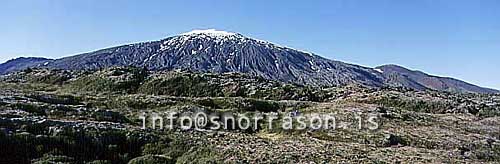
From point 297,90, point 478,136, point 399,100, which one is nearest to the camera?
point 478,136

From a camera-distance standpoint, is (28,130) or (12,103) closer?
(28,130)

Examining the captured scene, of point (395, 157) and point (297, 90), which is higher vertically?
point (297, 90)

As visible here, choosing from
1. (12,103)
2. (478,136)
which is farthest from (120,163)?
(478,136)

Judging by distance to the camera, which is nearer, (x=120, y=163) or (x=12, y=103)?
(x=120, y=163)

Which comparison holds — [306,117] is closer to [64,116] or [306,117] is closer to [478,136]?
[478,136]

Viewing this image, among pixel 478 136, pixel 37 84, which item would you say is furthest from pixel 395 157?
pixel 37 84

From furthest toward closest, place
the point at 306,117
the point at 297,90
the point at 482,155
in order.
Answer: the point at 297,90 → the point at 306,117 → the point at 482,155

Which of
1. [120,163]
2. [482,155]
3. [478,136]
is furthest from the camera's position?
[478,136]

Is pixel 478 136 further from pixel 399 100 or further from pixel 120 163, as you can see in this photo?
pixel 120 163

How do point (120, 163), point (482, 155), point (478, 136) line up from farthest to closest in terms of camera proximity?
point (478, 136)
point (482, 155)
point (120, 163)
